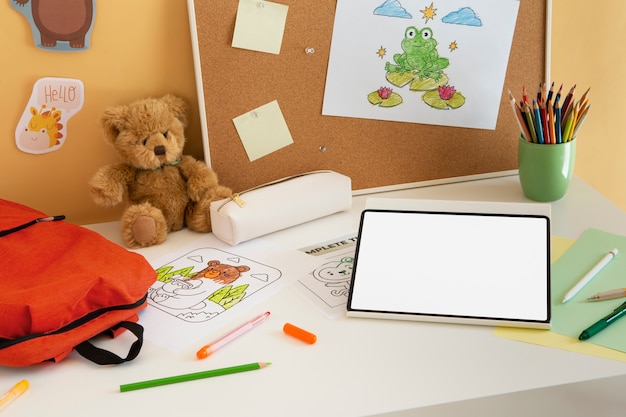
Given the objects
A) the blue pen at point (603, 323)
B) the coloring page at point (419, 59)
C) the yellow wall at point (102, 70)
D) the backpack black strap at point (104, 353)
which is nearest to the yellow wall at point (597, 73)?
the yellow wall at point (102, 70)

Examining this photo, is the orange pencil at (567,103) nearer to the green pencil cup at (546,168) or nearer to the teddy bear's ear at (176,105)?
the green pencil cup at (546,168)

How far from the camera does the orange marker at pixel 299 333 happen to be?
871mm

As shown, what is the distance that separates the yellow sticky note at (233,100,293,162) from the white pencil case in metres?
0.06

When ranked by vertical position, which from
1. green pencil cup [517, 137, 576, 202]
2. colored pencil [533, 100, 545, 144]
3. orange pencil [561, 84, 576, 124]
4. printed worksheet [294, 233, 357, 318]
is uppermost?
orange pencil [561, 84, 576, 124]

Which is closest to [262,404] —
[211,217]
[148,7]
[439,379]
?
[439,379]

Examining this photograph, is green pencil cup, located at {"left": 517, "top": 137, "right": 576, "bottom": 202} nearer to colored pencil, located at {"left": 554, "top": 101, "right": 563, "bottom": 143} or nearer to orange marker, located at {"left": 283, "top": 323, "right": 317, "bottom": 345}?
colored pencil, located at {"left": 554, "top": 101, "right": 563, "bottom": 143}

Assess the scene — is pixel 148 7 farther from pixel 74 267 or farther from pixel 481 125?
pixel 481 125

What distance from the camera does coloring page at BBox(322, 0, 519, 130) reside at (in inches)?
46.3

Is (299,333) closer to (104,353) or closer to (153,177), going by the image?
(104,353)

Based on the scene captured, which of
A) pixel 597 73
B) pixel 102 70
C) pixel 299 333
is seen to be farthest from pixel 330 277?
pixel 597 73

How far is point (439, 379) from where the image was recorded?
0.79m

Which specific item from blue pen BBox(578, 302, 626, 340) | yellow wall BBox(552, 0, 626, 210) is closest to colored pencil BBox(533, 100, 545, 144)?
yellow wall BBox(552, 0, 626, 210)

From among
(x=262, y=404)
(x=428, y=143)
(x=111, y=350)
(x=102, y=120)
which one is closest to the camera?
(x=262, y=404)

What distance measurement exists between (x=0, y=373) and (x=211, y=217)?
0.40 meters
